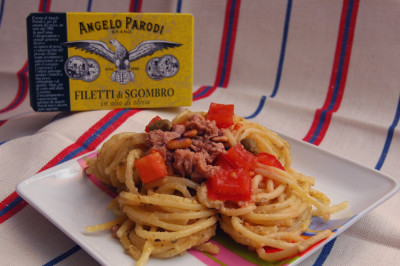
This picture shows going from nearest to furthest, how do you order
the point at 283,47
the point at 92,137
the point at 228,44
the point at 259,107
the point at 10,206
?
1. the point at 10,206
2. the point at 92,137
3. the point at 259,107
4. the point at 283,47
5. the point at 228,44

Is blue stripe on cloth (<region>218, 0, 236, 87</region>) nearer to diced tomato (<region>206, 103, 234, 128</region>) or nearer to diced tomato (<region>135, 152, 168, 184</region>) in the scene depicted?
diced tomato (<region>206, 103, 234, 128</region>)

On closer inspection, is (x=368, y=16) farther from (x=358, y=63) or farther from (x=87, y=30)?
(x=87, y=30)

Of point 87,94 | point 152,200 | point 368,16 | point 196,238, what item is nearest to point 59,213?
point 152,200

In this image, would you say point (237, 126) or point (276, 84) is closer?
point (237, 126)

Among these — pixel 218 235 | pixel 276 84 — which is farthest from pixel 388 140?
pixel 218 235

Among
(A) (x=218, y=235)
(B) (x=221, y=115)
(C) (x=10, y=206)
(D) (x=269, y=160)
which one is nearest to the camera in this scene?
(A) (x=218, y=235)

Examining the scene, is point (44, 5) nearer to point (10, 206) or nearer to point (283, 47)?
point (283, 47)
